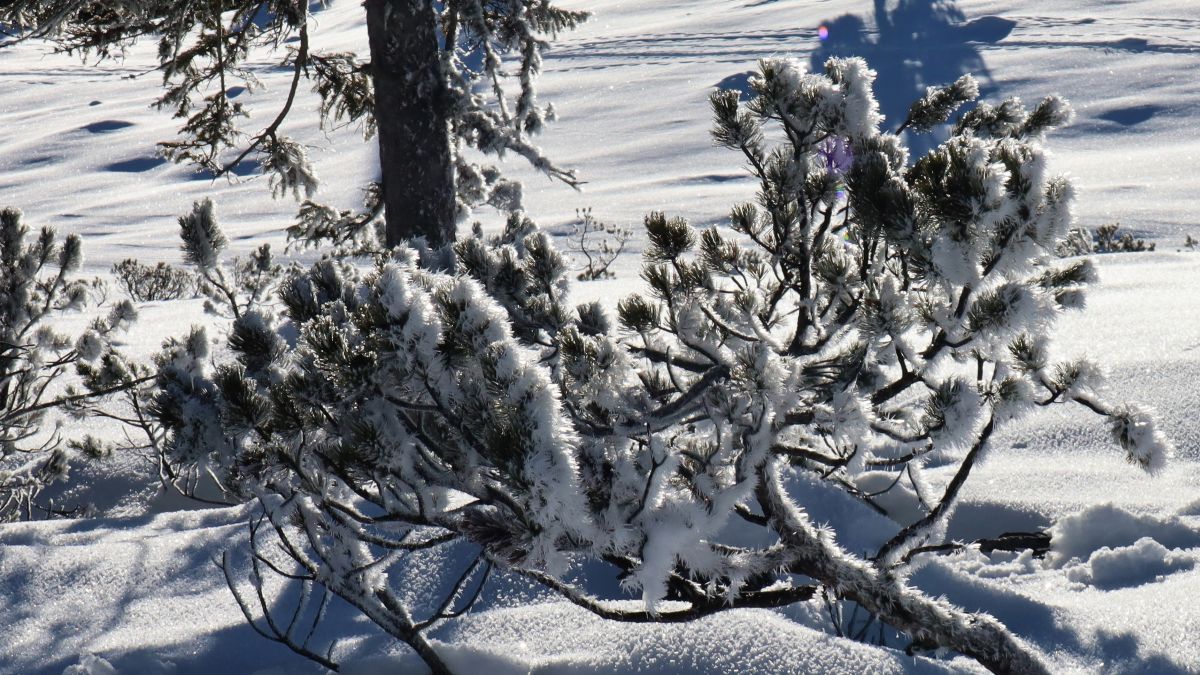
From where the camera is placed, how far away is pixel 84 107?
122 feet

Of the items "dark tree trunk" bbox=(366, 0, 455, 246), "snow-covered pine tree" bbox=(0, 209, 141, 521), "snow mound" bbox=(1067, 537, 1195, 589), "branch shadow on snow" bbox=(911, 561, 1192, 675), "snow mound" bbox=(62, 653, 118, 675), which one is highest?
"dark tree trunk" bbox=(366, 0, 455, 246)

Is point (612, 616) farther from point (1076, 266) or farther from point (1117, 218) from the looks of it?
point (1117, 218)

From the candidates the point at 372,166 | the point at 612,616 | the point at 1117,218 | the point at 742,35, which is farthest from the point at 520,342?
the point at 742,35

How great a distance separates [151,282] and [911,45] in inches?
1096

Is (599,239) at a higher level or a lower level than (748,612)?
lower

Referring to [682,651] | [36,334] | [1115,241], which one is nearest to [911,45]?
[1115,241]

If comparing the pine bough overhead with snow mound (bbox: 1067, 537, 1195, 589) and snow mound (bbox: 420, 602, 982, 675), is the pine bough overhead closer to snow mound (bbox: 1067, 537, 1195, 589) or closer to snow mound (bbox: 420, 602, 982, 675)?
snow mound (bbox: 420, 602, 982, 675)

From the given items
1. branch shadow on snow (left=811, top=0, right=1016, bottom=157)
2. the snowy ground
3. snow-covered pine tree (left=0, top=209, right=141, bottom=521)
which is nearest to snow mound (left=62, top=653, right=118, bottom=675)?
the snowy ground

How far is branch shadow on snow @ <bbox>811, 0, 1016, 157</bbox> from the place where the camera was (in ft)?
90.2

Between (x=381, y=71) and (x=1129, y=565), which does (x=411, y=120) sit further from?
(x=1129, y=565)

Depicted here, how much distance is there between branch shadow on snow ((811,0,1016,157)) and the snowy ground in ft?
0.78

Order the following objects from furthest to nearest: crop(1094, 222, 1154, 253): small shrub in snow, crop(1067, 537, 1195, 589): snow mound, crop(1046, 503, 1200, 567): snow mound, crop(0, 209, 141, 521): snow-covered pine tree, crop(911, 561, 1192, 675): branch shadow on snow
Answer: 1. crop(1094, 222, 1154, 253): small shrub in snow
2. crop(0, 209, 141, 521): snow-covered pine tree
3. crop(1046, 503, 1200, 567): snow mound
4. crop(1067, 537, 1195, 589): snow mound
5. crop(911, 561, 1192, 675): branch shadow on snow

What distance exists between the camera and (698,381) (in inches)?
78.3

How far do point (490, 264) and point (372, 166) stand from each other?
25150mm
